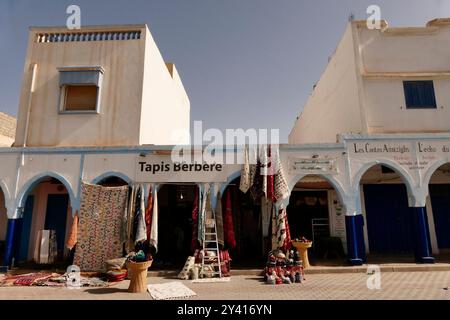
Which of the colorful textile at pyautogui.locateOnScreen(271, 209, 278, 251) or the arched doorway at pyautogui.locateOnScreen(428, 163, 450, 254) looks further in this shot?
the arched doorway at pyautogui.locateOnScreen(428, 163, 450, 254)

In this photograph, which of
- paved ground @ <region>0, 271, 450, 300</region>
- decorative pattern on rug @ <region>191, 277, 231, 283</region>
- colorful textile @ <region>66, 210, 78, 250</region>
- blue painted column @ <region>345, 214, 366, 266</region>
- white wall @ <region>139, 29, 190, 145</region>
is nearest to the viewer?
paved ground @ <region>0, 271, 450, 300</region>

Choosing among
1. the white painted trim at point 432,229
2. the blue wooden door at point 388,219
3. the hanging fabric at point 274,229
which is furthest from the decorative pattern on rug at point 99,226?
the white painted trim at point 432,229

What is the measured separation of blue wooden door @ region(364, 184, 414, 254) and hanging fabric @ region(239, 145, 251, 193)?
623cm

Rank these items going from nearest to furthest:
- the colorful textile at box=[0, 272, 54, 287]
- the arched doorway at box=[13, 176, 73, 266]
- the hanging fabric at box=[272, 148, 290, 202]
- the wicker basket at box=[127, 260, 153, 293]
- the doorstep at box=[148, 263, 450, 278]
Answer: the wicker basket at box=[127, 260, 153, 293] → the colorful textile at box=[0, 272, 54, 287] → the doorstep at box=[148, 263, 450, 278] → the hanging fabric at box=[272, 148, 290, 202] → the arched doorway at box=[13, 176, 73, 266]

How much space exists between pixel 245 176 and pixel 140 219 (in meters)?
3.75

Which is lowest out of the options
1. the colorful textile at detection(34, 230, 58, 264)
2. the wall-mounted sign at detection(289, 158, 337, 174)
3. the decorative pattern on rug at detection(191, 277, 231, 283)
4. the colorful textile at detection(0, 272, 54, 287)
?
the decorative pattern on rug at detection(191, 277, 231, 283)

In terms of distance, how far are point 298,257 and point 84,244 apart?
22.7ft

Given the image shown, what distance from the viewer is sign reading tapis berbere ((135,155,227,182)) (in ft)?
33.8

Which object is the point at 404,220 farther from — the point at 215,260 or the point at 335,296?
the point at 215,260

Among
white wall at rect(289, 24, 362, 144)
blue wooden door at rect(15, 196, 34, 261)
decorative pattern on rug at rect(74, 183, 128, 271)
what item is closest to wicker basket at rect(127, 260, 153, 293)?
decorative pattern on rug at rect(74, 183, 128, 271)

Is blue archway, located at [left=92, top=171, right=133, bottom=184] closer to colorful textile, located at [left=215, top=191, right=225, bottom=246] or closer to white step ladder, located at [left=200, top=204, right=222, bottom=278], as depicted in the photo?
white step ladder, located at [left=200, top=204, right=222, bottom=278]

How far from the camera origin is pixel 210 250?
9.72 m

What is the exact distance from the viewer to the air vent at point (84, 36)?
12453 mm
